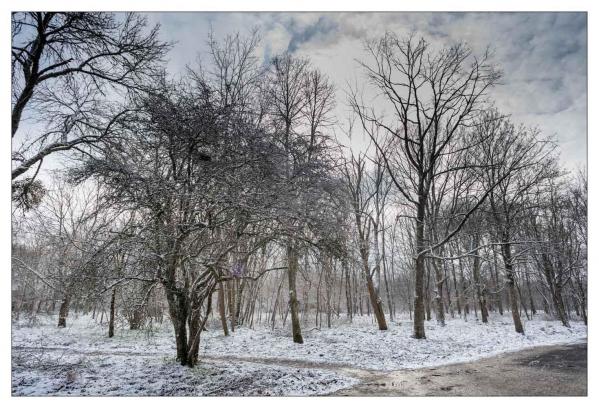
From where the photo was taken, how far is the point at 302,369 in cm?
562

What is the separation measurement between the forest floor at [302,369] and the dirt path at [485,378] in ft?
0.05

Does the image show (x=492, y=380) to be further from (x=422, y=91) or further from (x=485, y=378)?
(x=422, y=91)

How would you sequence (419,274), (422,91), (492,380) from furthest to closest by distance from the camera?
(419,274) < (422,91) < (492,380)

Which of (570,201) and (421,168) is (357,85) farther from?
(570,201)

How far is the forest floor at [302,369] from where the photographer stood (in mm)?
4180

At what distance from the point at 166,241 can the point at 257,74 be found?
5049 millimetres

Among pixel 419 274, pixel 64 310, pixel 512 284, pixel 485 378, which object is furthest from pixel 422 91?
pixel 64 310

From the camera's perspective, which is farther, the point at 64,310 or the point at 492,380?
the point at 64,310

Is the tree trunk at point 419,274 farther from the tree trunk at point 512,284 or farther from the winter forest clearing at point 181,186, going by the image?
the tree trunk at point 512,284

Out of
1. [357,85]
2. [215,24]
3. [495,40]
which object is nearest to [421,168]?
[357,85]

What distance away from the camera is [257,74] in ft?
25.8

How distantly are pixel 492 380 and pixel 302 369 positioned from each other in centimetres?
296
